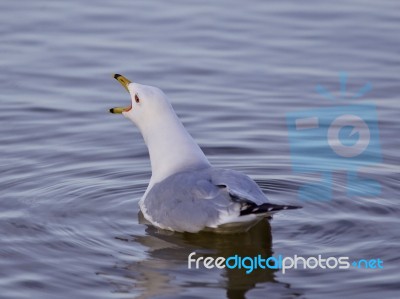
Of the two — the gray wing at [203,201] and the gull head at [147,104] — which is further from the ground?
the gull head at [147,104]

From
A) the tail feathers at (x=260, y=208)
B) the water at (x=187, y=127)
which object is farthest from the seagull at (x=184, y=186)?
the water at (x=187, y=127)

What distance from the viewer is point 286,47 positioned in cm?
1266

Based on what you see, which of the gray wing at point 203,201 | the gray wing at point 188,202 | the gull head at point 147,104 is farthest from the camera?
the gull head at point 147,104

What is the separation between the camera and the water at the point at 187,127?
→ 7363 mm

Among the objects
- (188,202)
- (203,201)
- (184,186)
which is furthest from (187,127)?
(203,201)

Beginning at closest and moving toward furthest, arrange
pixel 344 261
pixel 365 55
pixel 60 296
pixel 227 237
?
1. pixel 60 296
2. pixel 344 261
3. pixel 227 237
4. pixel 365 55

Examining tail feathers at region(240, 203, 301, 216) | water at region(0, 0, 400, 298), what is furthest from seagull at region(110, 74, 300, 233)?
water at region(0, 0, 400, 298)

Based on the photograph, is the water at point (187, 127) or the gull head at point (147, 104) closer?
the water at point (187, 127)

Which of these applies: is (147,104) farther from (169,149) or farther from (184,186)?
(184,186)

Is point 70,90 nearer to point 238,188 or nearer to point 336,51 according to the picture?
point 336,51

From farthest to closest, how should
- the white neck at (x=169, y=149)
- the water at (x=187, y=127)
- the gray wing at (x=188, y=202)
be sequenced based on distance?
the white neck at (x=169, y=149), the gray wing at (x=188, y=202), the water at (x=187, y=127)

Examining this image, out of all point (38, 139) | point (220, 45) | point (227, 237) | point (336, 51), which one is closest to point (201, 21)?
point (220, 45)

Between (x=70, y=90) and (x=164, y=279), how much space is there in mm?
4599

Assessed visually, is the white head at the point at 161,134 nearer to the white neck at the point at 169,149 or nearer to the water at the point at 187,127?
the white neck at the point at 169,149
